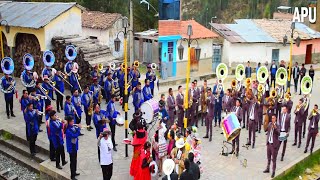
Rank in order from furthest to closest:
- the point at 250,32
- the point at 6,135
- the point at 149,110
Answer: the point at 250,32 → the point at 6,135 → the point at 149,110

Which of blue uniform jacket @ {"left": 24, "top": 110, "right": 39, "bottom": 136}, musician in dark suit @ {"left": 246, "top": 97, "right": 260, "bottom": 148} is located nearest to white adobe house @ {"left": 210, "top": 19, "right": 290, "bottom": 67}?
musician in dark suit @ {"left": 246, "top": 97, "right": 260, "bottom": 148}

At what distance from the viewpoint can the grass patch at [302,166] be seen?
1234 cm

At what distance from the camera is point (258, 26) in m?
30.9

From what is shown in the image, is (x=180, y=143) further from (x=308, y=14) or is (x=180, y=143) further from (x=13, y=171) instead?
(x=308, y=14)

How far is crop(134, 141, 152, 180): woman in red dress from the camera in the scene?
10.2 meters

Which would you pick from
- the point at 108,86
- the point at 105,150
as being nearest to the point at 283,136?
the point at 105,150

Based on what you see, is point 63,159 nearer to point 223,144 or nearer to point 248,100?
point 223,144

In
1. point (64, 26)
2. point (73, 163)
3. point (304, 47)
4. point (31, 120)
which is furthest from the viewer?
point (304, 47)

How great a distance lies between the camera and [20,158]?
44.1 feet

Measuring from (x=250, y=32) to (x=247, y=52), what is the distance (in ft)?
6.29

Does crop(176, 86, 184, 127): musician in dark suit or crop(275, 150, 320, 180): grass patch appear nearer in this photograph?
crop(275, 150, 320, 180): grass patch

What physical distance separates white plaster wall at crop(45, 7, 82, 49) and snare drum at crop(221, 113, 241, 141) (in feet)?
37.6

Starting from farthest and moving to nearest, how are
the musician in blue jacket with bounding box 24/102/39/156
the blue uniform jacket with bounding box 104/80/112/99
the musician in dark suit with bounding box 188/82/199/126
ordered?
the blue uniform jacket with bounding box 104/80/112/99
the musician in dark suit with bounding box 188/82/199/126
the musician in blue jacket with bounding box 24/102/39/156

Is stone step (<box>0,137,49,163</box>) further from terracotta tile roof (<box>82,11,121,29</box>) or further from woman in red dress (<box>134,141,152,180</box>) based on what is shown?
terracotta tile roof (<box>82,11,121,29</box>)
